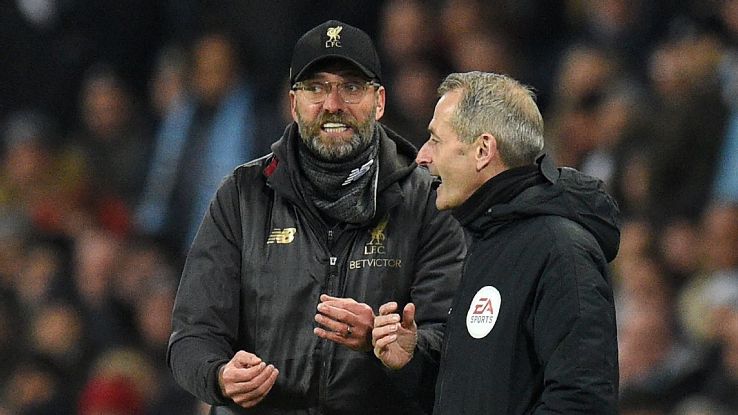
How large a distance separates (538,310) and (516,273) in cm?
11

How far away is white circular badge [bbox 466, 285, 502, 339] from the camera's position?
3410 mm

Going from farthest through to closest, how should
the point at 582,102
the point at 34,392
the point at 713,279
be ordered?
the point at 34,392 → the point at 582,102 → the point at 713,279

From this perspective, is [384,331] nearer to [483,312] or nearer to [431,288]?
[483,312]

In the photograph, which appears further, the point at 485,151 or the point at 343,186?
the point at 343,186

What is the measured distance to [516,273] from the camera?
11.2ft

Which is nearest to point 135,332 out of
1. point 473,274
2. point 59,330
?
point 59,330

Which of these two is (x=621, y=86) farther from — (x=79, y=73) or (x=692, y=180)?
(x=79, y=73)

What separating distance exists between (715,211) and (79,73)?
4739mm

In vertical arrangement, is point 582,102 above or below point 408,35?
below

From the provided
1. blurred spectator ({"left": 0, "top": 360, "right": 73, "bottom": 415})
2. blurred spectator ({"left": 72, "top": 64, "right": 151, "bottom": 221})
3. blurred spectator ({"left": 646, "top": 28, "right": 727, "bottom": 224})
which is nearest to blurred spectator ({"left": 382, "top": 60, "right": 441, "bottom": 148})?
blurred spectator ({"left": 646, "top": 28, "right": 727, "bottom": 224})

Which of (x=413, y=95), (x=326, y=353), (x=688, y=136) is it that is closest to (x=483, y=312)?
(x=326, y=353)

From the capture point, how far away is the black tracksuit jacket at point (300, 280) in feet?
13.1

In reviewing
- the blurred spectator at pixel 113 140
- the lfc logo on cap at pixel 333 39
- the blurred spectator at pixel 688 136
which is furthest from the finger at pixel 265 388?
the blurred spectator at pixel 113 140

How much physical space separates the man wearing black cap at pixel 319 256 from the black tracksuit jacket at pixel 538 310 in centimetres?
47
